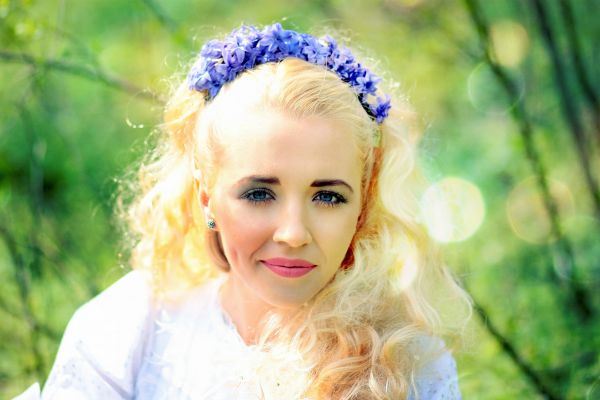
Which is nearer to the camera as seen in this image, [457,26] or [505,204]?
[505,204]

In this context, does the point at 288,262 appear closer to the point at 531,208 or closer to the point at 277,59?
the point at 277,59

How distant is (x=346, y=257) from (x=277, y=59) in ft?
2.05

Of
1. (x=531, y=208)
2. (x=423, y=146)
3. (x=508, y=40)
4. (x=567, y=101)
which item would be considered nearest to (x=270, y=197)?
(x=423, y=146)

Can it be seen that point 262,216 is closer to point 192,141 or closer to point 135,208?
point 192,141

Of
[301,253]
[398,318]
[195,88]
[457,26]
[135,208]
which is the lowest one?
[398,318]

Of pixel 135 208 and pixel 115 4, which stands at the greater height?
pixel 115 4

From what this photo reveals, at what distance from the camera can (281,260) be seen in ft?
6.79

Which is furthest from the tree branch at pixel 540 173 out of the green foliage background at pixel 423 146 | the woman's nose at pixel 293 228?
the woman's nose at pixel 293 228

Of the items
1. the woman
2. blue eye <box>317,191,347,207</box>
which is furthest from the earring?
blue eye <box>317,191,347,207</box>

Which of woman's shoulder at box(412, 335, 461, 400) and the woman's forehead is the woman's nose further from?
woman's shoulder at box(412, 335, 461, 400)

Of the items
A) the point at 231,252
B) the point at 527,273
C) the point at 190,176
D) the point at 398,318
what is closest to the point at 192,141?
the point at 190,176

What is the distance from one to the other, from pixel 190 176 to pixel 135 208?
0.36 meters

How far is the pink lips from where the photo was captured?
2072mm

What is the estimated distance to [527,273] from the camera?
13.6 ft
